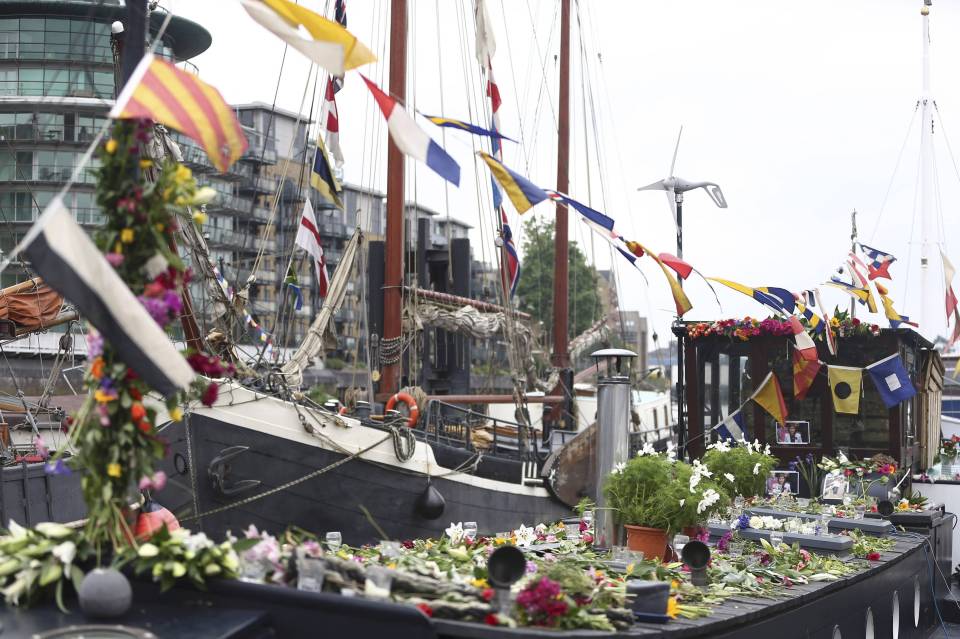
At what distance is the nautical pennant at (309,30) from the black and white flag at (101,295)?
1835mm

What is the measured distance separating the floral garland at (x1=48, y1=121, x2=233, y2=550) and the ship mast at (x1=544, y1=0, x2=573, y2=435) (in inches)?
851

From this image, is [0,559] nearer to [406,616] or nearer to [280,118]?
[406,616]

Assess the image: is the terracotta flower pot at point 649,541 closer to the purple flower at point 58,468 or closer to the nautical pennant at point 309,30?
the nautical pennant at point 309,30

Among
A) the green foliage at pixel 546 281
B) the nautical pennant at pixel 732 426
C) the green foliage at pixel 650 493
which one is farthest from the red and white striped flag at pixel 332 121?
the green foliage at pixel 546 281

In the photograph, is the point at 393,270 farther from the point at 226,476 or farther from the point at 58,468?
the point at 58,468

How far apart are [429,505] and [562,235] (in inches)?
545

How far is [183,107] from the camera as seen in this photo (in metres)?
6.15

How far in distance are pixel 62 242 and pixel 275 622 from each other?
2260mm

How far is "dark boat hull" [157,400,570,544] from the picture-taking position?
51.2 feet

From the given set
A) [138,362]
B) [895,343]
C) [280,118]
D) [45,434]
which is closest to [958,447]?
[895,343]

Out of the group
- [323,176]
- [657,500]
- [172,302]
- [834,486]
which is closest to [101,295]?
[172,302]

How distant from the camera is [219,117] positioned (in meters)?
6.29

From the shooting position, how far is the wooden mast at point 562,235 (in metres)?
29.5

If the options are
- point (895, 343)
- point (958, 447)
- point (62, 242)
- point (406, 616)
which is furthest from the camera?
point (958, 447)
